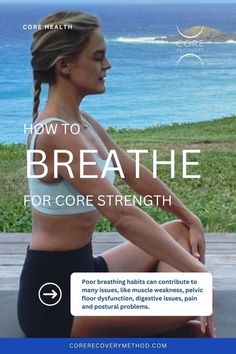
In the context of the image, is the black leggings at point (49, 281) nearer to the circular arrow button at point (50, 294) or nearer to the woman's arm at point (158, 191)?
the circular arrow button at point (50, 294)

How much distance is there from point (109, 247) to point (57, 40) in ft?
2.13

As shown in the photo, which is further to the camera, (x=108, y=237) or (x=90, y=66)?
(x=108, y=237)

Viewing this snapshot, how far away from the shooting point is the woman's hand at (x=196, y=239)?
1.39 metres

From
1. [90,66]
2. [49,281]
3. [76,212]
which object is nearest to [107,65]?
[90,66]

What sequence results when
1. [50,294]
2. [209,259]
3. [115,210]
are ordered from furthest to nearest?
[209,259]
[50,294]
[115,210]

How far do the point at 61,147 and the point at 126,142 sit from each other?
0.67 ft

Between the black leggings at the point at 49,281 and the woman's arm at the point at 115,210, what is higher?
the woman's arm at the point at 115,210

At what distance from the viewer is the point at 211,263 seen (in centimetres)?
175

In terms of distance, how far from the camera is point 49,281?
1336 mm

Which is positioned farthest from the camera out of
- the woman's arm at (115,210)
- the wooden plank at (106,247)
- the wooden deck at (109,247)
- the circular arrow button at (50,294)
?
the wooden plank at (106,247)

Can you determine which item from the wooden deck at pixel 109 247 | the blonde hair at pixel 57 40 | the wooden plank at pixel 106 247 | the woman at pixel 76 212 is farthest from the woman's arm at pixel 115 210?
the wooden plank at pixel 106 247

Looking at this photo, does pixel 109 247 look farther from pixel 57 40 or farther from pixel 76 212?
pixel 57 40

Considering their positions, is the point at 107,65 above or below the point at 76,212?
above

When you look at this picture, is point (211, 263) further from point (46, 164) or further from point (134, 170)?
point (46, 164)
